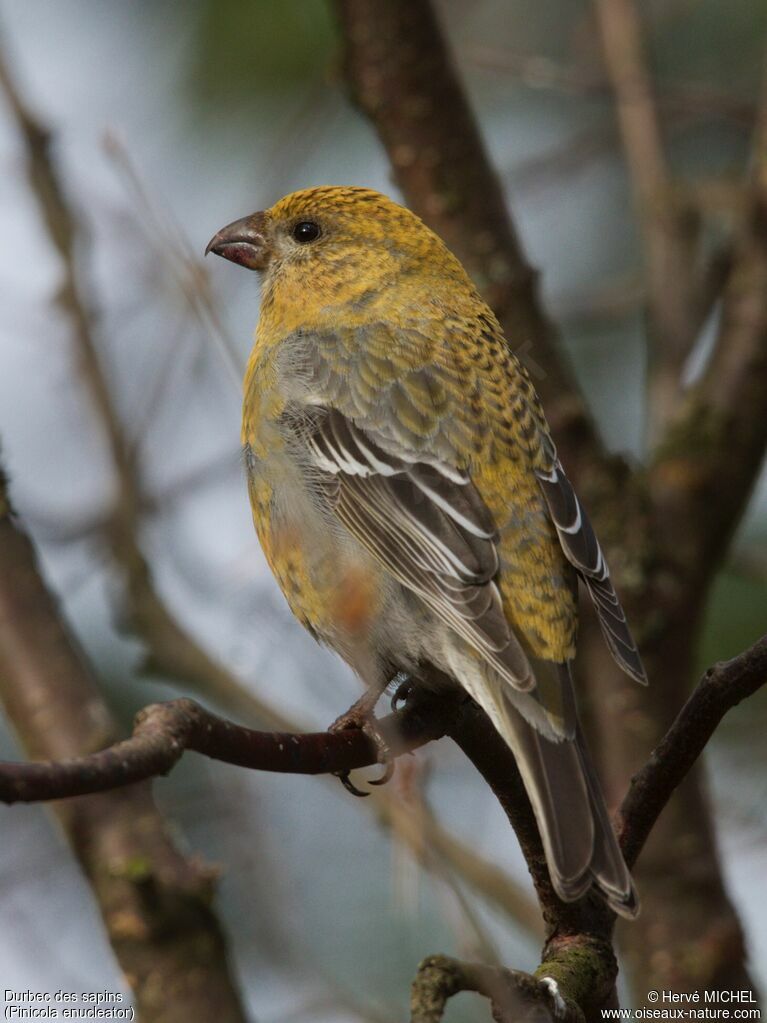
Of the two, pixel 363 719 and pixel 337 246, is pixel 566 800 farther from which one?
pixel 337 246

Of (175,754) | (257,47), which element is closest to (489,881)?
(175,754)

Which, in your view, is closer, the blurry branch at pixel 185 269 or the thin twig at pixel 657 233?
the blurry branch at pixel 185 269

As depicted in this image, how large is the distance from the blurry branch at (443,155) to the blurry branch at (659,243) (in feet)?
1.95

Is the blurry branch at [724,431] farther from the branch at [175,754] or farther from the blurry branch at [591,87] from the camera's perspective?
the branch at [175,754]

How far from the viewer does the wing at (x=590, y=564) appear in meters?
3.77

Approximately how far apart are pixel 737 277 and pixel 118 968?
328cm

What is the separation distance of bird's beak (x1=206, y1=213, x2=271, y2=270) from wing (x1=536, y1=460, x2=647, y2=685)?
1.50 m

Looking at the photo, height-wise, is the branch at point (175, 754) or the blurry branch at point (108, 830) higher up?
the branch at point (175, 754)

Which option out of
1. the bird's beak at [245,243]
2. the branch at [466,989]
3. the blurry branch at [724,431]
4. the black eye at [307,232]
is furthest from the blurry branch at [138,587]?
the branch at [466,989]

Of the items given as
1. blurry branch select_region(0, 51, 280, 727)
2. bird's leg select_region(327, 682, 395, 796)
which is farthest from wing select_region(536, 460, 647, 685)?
blurry branch select_region(0, 51, 280, 727)

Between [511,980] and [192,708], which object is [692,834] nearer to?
[511,980]

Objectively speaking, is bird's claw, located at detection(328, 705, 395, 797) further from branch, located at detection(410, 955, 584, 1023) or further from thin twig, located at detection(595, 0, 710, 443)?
thin twig, located at detection(595, 0, 710, 443)

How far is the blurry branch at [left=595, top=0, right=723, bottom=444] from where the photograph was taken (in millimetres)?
5535

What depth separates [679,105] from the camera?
5.72 m
